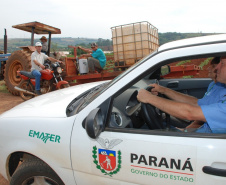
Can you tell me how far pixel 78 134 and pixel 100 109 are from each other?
272 millimetres

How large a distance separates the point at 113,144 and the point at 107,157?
0.37 ft

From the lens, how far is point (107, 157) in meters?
1.64

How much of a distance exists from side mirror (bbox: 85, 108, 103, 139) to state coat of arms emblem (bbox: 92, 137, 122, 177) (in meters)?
0.09

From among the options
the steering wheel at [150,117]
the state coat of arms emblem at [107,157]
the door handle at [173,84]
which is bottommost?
the state coat of arms emblem at [107,157]

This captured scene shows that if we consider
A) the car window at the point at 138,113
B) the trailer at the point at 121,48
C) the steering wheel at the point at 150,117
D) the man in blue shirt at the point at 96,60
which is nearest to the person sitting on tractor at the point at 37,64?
the trailer at the point at 121,48

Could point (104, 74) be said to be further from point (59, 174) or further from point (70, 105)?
point (59, 174)

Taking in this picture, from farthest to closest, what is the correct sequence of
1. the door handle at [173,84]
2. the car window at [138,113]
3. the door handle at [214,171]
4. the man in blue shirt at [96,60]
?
the man in blue shirt at [96,60] → the door handle at [173,84] → the car window at [138,113] → the door handle at [214,171]

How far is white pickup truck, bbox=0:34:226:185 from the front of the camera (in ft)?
4.72

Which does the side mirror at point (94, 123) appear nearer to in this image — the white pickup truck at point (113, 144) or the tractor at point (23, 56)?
the white pickup truck at point (113, 144)

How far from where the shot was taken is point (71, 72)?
738 centimetres

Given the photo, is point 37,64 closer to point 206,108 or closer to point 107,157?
point 107,157

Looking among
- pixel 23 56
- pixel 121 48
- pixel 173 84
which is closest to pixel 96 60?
pixel 121 48

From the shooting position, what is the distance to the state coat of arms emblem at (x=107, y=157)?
1619 millimetres

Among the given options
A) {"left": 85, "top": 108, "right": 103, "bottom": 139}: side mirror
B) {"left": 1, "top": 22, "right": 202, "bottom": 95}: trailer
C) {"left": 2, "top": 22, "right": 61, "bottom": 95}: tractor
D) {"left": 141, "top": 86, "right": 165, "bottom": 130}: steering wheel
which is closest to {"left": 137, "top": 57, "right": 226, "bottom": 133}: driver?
{"left": 141, "top": 86, "right": 165, "bottom": 130}: steering wheel
